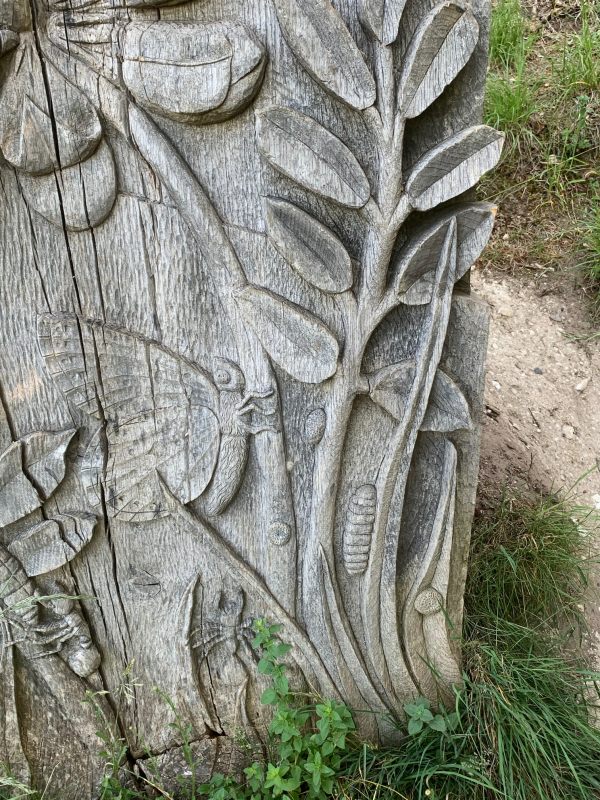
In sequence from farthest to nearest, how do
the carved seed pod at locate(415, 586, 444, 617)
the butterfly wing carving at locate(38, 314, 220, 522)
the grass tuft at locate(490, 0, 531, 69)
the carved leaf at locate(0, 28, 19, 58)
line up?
the grass tuft at locate(490, 0, 531, 69)
the carved seed pod at locate(415, 586, 444, 617)
the butterfly wing carving at locate(38, 314, 220, 522)
the carved leaf at locate(0, 28, 19, 58)

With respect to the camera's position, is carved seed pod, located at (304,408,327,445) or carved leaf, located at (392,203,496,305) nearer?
carved leaf, located at (392,203,496,305)

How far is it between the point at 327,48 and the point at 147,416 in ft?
2.43

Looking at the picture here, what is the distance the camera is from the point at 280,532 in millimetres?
1407

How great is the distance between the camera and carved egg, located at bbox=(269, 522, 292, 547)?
1.40 meters

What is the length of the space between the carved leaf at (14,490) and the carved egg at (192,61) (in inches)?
27.8

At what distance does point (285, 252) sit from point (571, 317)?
200 centimetres

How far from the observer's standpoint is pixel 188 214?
119 centimetres

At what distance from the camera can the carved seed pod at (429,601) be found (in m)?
1.49

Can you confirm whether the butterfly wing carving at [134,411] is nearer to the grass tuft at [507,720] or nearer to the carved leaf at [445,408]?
the carved leaf at [445,408]

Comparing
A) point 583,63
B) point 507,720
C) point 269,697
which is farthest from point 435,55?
point 583,63

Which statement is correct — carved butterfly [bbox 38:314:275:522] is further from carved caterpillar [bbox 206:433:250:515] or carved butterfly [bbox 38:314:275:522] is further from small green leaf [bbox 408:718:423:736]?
small green leaf [bbox 408:718:423:736]

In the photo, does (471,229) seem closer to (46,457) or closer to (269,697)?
(46,457)

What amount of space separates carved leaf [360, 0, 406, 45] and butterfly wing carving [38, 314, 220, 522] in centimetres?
66

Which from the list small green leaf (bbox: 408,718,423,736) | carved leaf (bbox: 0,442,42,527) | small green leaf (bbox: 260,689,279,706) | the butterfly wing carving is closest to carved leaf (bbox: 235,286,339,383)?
the butterfly wing carving
